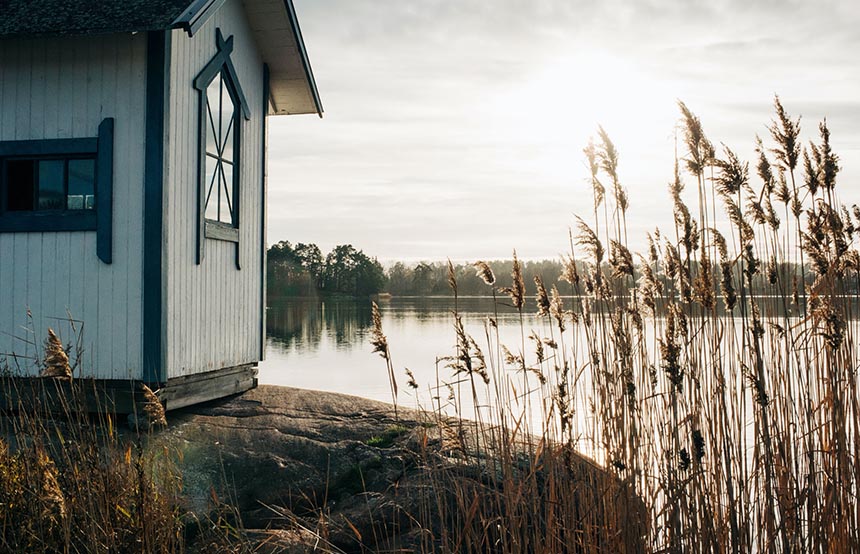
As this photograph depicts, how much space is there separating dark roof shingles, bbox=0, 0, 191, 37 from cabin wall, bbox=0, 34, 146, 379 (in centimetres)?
26

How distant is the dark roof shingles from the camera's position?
7340 mm

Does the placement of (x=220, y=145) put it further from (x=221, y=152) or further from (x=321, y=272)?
(x=321, y=272)

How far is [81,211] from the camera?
7.76 m

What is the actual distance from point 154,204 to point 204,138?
3.75 ft

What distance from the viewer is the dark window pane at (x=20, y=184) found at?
7930 millimetres

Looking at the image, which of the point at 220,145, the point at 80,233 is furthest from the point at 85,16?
the point at 80,233

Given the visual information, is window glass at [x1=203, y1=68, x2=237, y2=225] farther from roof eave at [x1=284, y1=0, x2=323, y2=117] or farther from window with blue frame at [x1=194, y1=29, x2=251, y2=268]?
roof eave at [x1=284, y1=0, x2=323, y2=117]

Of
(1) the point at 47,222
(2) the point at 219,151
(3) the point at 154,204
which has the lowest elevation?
(1) the point at 47,222

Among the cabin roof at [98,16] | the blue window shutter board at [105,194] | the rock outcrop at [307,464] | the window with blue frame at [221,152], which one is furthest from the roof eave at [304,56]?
the rock outcrop at [307,464]

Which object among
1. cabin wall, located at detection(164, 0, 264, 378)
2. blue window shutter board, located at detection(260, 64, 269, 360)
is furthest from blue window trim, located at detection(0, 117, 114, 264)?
blue window shutter board, located at detection(260, 64, 269, 360)

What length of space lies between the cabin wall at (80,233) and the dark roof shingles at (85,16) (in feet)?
0.86

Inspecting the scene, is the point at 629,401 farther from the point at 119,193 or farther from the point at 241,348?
the point at 241,348

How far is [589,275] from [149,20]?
5.14 metres

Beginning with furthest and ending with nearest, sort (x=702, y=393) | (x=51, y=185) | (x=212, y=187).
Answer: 1. (x=212, y=187)
2. (x=51, y=185)
3. (x=702, y=393)
